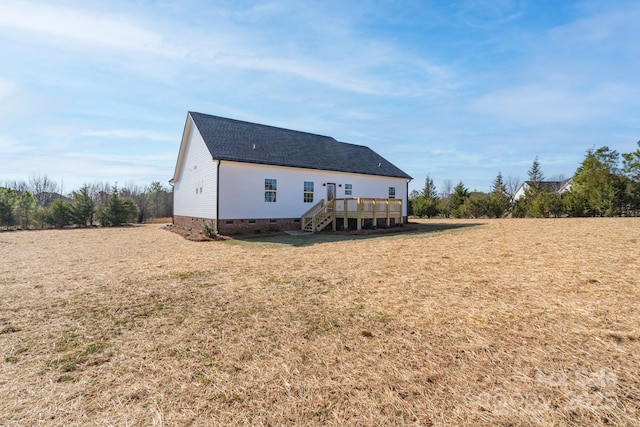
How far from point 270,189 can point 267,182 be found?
43 centimetres

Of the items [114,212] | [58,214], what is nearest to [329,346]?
[114,212]

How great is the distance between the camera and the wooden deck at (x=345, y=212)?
53.7 feet

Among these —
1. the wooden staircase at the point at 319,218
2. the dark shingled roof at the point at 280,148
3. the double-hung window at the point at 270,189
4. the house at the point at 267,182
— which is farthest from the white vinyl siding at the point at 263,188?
the wooden staircase at the point at 319,218

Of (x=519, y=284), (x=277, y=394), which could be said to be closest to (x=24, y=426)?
(x=277, y=394)

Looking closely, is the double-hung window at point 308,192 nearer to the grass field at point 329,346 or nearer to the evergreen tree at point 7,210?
the grass field at point 329,346

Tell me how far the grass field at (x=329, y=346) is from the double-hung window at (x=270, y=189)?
9.83 m

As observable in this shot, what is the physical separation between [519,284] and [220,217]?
1303 centimetres

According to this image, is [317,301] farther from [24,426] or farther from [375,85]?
[375,85]

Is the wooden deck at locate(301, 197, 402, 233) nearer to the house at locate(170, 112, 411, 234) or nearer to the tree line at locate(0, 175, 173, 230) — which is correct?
the house at locate(170, 112, 411, 234)

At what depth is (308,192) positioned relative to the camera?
59.3 feet

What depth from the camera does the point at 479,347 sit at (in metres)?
3.25

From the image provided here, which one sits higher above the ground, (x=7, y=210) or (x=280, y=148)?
(x=280, y=148)

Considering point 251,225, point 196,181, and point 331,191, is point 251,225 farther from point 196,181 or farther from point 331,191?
point 331,191

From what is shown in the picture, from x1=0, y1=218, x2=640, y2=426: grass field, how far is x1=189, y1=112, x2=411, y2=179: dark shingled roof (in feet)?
34.3
